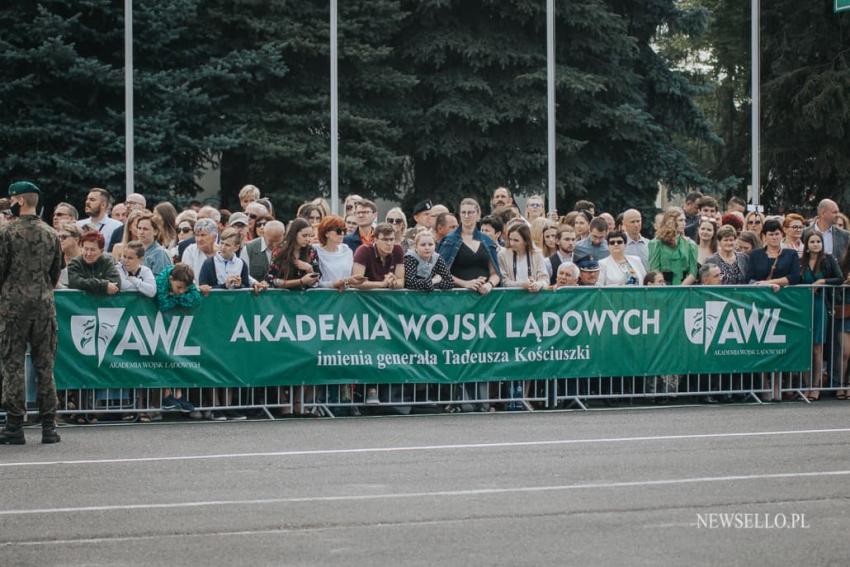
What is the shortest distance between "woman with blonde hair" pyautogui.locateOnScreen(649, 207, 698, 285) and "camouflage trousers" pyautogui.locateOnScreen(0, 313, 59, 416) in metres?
7.08

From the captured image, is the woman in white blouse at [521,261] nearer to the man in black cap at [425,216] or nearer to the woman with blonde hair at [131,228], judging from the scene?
the man in black cap at [425,216]

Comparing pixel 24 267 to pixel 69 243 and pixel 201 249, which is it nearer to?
pixel 69 243

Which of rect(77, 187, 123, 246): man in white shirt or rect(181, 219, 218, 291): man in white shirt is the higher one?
rect(77, 187, 123, 246): man in white shirt

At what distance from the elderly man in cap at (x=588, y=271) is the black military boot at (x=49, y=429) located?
605 centimetres

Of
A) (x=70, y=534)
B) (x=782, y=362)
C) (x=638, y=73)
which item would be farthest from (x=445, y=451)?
(x=638, y=73)

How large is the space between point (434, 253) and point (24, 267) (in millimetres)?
4255

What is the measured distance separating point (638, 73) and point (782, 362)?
2464cm

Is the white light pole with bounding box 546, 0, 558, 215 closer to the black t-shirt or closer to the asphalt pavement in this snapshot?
the black t-shirt

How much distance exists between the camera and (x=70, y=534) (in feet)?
28.9

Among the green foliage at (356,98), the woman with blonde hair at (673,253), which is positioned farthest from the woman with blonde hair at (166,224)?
the green foliage at (356,98)

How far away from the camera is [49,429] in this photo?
13.0 metres

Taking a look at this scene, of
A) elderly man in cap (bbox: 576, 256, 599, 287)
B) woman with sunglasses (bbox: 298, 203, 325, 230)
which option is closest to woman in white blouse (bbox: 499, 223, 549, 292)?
elderly man in cap (bbox: 576, 256, 599, 287)

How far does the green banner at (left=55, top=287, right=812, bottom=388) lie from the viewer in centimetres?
1462

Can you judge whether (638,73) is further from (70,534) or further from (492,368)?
(70,534)
